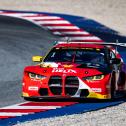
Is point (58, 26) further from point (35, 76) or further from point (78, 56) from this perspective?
point (35, 76)

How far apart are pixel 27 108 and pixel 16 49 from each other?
9.16 m

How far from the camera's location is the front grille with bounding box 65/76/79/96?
13336 mm

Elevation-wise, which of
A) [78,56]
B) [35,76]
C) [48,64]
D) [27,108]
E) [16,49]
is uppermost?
[16,49]

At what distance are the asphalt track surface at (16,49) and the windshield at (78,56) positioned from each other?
1.18 meters

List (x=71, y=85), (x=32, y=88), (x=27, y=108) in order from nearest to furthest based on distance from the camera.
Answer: (x=27, y=108)
(x=71, y=85)
(x=32, y=88)

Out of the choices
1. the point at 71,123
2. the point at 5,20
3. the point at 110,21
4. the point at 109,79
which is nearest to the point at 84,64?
the point at 109,79

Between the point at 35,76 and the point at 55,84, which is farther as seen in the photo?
the point at 35,76

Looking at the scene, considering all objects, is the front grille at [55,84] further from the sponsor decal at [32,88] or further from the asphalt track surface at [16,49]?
the asphalt track surface at [16,49]

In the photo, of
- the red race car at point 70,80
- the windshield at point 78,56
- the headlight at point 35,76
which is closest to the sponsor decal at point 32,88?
the red race car at point 70,80

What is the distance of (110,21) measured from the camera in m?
32.7

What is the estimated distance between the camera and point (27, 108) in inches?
505

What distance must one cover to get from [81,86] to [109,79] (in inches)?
24.2

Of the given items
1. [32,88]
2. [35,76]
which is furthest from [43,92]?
[35,76]

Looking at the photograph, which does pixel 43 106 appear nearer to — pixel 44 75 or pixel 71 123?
pixel 44 75
